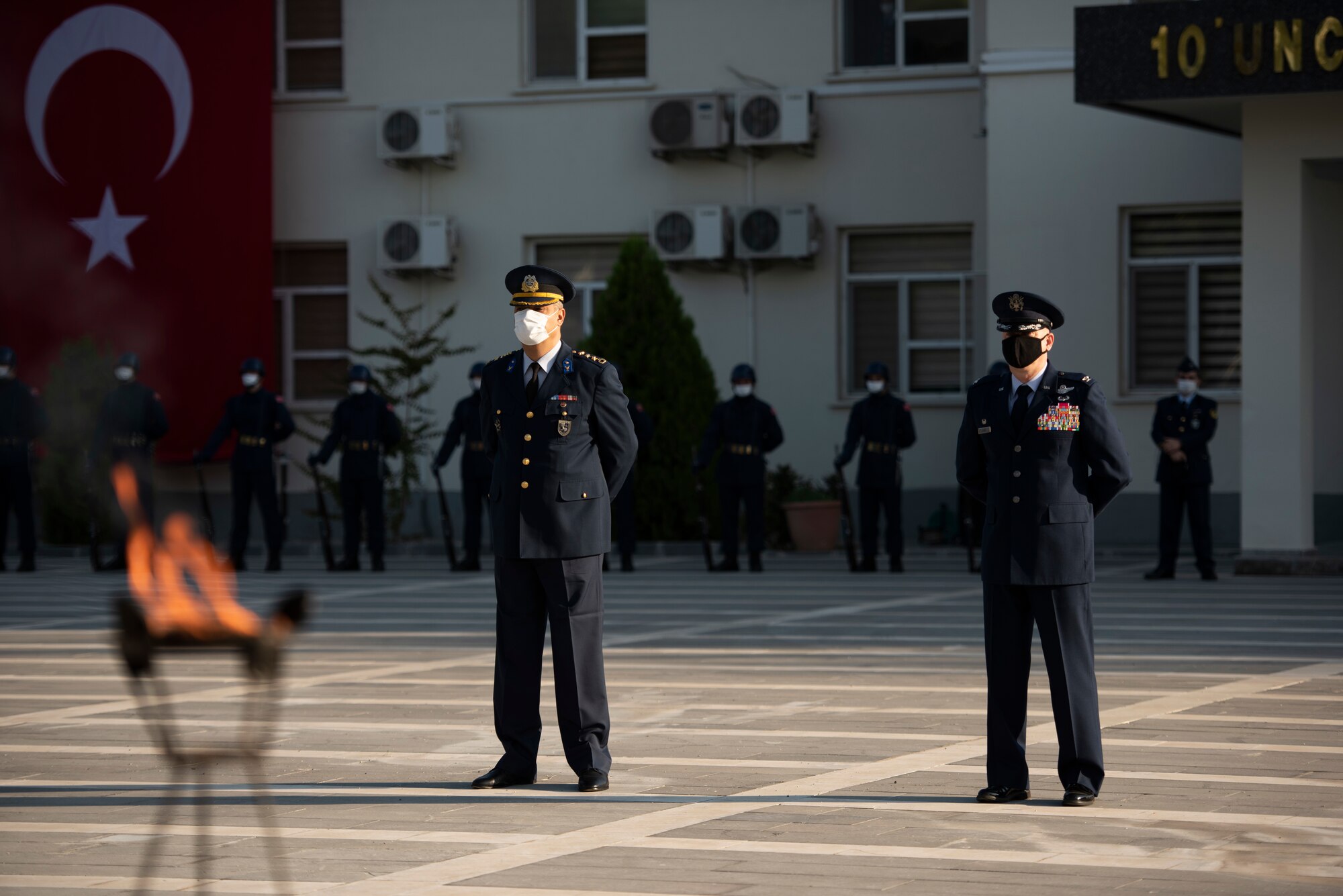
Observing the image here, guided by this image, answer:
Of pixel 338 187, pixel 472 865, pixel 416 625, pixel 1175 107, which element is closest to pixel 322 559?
pixel 338 187

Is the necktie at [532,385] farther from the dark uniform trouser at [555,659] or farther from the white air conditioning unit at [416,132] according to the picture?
the white air conditioning unit at [416,132]

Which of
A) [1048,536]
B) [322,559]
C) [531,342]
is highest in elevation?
[531,342]

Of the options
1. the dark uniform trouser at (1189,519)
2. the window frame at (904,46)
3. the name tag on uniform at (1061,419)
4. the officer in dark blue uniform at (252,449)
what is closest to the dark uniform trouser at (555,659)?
the name tag on uniform at (1061,419)

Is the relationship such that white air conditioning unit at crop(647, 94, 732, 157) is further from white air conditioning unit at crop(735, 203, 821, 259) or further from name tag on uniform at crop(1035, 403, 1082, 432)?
name tag on uniform at crop(1035, 403, 1082, 432)

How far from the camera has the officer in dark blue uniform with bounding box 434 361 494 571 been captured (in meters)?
20.9

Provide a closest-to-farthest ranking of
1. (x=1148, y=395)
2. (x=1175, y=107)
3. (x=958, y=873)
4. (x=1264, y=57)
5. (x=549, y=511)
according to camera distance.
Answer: (x=958, y=873), (x=549, y=511), (x=1264, y=57), (x=1175, y=107), (x=1148, y=395)

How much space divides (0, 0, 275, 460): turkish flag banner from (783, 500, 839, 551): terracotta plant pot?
797 centimetres

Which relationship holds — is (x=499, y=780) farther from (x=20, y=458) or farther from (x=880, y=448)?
(x=20, y=458)

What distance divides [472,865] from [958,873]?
1.56 metres

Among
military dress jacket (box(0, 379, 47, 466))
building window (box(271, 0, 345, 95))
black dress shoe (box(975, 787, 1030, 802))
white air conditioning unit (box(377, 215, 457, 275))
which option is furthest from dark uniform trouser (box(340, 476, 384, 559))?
black dress shoe (box(975, 787, 1030, 802))

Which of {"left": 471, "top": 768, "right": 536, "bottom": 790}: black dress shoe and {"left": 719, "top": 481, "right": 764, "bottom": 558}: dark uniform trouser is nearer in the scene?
{"left": 471, "top": 768, "right": 536, "bottom": 790}: black dress shoe

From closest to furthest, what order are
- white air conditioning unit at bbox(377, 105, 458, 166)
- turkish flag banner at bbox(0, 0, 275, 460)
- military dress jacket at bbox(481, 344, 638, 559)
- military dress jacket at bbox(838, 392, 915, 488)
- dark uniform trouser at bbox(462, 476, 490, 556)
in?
military dress jacket at bbox(481, 344, 638, 559) < military dress jacket at bbox(838, 392, 915, 488) < dark uniform trouser at bbox(462, 476, 490, 556) < white air conditioning unit at bbox(377, 105, 458, 166) < turkish flag banner at bbox(0, 0, 275, 460)

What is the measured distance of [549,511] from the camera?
7977mm

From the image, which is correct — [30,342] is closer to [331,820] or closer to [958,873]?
[331,820]
